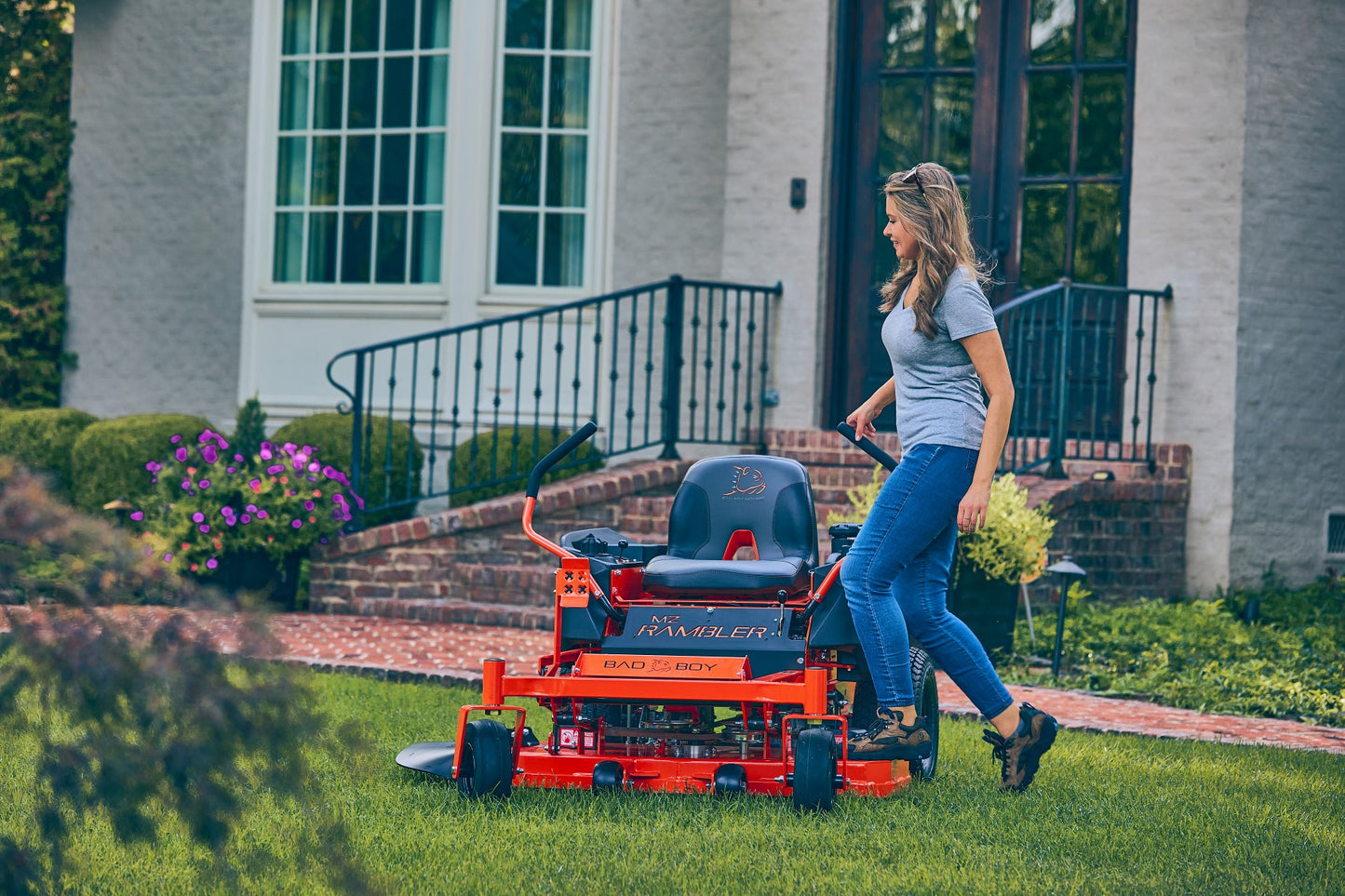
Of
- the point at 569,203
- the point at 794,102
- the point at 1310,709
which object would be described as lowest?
the point at 1310,709

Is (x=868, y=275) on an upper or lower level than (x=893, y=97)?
lower

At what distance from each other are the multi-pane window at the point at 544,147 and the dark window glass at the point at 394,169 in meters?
0.67

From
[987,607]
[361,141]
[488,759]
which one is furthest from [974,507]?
[361,141]

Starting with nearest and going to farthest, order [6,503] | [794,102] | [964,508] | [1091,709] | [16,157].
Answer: [6,503] → [964,508] → [1091,709] → [794,102] → [16,157]

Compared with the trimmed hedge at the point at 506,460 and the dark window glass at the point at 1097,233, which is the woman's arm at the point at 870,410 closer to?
the trimmed hedge at the point at 506,460

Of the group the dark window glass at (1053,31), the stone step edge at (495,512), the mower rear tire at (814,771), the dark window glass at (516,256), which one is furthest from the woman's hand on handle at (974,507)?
the dark window glass at (516,256)

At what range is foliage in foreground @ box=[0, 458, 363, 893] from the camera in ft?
7.21

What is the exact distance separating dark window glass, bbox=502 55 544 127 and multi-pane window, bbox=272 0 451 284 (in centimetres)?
40

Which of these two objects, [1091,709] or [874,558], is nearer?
[874,558]

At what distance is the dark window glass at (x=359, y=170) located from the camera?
9938mm

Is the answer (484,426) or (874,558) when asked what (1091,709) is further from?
(484,426)

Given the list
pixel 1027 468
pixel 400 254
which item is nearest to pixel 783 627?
pixel 1027 468

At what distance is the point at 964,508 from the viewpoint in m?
4.02

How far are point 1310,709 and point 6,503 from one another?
17.1 feet
